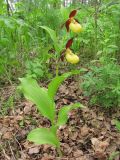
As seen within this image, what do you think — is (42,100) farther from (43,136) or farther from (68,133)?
(68,133)

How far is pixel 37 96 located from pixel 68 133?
0.53m

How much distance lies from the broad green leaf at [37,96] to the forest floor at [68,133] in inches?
13.8

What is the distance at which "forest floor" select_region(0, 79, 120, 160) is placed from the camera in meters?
1.95

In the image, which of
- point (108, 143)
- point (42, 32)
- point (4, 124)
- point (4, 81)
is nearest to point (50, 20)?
point (42, 32)

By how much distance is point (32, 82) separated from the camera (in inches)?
69.4

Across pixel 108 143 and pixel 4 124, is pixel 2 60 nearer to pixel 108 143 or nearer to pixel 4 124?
pixel 4 124

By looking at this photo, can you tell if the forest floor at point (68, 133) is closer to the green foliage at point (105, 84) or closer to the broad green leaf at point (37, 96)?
the green foliage at point (105, 84)

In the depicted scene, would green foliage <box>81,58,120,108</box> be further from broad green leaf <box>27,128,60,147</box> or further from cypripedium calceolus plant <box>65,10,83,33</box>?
broad green leaf <box>27,128,60,147</box>

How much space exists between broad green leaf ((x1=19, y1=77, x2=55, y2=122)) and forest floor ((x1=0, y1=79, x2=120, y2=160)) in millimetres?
352

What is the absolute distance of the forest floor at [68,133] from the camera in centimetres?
195

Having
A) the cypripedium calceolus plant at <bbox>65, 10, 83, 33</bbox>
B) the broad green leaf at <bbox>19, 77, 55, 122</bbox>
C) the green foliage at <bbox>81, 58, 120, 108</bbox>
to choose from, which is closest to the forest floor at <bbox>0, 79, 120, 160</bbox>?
the green foliage at <bbox>81, 58, 120, 108</bbox>

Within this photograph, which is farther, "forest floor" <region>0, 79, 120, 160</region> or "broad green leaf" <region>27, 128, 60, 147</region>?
"forest floor" <region>0, 79, 120, 160</region>

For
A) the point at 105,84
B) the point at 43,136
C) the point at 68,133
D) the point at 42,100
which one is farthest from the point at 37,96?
the point at 105,84

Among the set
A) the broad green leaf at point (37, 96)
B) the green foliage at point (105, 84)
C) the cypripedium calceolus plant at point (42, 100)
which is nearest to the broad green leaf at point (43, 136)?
the cypripedium calceolus plant at point (42, 100)
